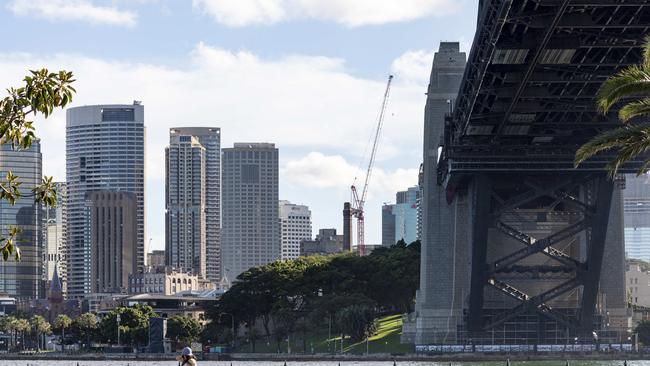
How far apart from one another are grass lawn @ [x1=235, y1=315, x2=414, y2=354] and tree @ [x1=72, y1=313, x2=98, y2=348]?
1060 inches

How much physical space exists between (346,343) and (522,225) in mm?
33841

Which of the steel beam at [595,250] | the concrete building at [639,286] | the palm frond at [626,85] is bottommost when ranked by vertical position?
the concrete building at [639,286]

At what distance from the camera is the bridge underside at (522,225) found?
83.8 meters

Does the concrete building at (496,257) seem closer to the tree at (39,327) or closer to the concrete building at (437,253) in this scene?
the concrete building at (437,253)

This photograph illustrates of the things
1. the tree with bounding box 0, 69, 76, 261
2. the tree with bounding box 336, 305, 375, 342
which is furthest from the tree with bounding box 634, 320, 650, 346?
the tree with bounding box 0, 69, 76, 261

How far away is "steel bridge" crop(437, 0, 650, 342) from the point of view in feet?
209

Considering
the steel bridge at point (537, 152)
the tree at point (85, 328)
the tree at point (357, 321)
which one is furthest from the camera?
the tree at point (85, 328)

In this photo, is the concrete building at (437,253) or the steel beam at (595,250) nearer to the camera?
the steel beam at (595,250)

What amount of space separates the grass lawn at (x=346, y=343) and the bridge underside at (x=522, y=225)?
42.1 feet

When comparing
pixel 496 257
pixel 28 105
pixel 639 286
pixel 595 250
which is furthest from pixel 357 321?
pixel 28 105

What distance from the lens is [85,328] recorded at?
556 feet

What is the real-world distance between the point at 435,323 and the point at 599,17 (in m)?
44.1

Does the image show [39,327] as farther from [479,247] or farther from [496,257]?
[479,247]

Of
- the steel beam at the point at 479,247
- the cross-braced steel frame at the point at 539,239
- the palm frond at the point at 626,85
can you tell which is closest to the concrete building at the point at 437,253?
the steel beam at the point at 479,247
